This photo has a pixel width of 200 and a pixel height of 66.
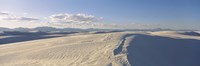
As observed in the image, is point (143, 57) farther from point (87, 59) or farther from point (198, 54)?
point (198, 54)

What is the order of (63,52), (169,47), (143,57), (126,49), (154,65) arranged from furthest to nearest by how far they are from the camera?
(169,47), (63,52), (126,49), (143,57), (154,65)

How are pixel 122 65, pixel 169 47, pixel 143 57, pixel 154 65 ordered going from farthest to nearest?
pixel 169 47
pixel 143 57
pixel 154 65
pixel 122 65

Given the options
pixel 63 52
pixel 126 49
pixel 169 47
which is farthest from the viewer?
pixel 169 47

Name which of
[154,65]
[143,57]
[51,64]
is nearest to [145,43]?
[143,57]

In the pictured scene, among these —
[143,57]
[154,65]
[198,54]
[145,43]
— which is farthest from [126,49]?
[198,54]

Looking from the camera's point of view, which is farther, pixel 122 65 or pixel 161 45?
pixel 161 45

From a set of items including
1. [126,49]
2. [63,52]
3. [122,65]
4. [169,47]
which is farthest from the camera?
[169,47]

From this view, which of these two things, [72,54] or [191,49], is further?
[191,49]

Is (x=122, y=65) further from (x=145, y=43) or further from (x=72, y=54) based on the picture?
(x=145, y=43)
